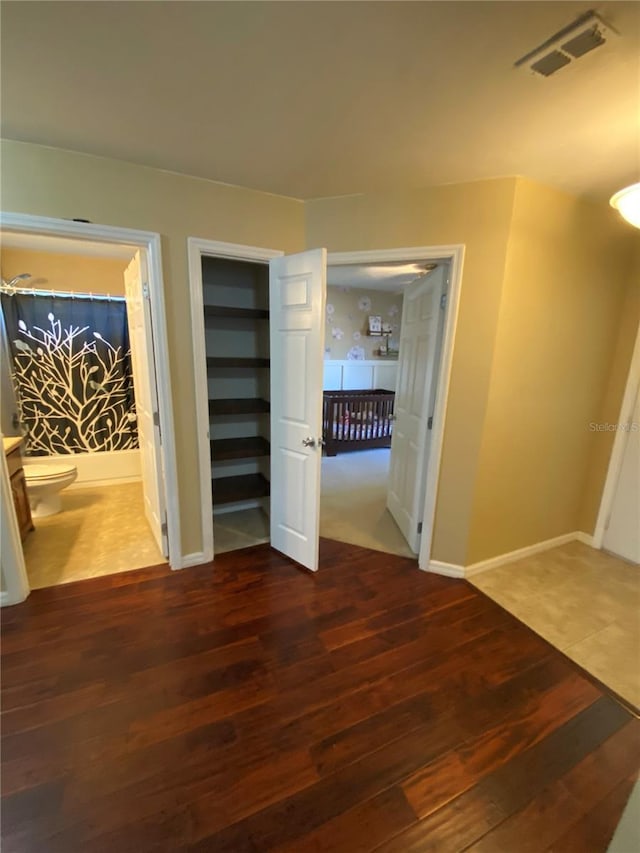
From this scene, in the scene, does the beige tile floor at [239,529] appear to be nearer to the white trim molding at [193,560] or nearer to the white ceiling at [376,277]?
the white trim molding at [193,560]

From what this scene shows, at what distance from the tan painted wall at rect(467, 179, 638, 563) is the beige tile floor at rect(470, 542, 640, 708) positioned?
20 cm

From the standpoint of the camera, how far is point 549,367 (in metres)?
2.42

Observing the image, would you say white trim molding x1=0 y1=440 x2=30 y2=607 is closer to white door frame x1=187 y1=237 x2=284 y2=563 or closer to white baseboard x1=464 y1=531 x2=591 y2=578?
white door frame x1=187 y1=237 x2=284 y2=563

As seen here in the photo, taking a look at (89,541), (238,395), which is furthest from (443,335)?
(89,541)

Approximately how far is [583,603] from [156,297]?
130 inches

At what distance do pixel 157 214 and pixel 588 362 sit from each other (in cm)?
310

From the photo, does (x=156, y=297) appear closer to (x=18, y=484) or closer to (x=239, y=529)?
(x=18, y=484)

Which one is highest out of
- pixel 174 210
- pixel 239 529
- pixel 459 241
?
pixel 174 210

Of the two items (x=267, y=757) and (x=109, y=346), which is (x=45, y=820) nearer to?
(x=267, y=757)

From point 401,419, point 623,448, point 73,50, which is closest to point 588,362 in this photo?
point 623,448

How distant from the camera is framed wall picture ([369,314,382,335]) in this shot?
599 cm

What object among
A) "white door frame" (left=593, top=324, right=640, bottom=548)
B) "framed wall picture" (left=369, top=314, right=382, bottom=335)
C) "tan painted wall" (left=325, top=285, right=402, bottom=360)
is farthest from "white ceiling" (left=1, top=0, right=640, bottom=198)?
"framed wall picture" (left=369, top=314, right=382, bottom=335)

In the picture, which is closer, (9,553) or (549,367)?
(9,553)

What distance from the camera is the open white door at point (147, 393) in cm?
227
